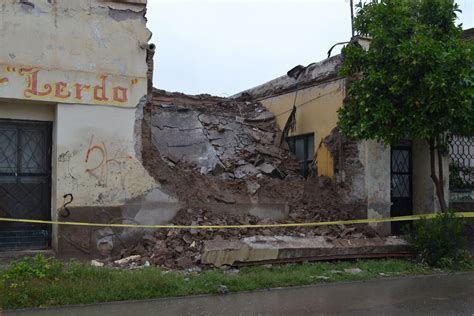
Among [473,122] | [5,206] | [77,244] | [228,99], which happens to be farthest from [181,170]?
[473,122]

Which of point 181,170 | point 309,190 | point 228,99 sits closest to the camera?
point 181,170

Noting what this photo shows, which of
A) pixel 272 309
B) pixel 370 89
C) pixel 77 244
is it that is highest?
pixel 370 89

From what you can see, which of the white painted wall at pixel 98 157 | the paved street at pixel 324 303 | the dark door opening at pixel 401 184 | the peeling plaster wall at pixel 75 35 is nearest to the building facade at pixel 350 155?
the dark door opening at pixel 401 184

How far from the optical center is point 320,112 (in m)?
13.0

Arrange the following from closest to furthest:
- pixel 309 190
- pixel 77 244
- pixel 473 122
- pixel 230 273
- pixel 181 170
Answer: pixel 230 273
pixel 77 244
pixel 473 122
pixel 181 170
pixel 309 190

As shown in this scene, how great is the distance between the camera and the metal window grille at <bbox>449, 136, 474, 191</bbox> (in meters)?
13.5

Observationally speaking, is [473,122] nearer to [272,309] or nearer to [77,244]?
[272,309]

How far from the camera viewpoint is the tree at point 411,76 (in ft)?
31.7

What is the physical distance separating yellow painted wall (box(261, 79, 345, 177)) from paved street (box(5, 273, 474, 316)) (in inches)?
170

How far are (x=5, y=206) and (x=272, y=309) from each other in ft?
17.1

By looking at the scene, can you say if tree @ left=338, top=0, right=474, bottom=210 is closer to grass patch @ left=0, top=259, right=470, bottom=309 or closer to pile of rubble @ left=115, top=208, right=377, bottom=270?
pile of rubble @ left=115, top=208, right=377, bottom=270

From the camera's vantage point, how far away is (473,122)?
10.2 m

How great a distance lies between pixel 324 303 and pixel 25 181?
567 cm

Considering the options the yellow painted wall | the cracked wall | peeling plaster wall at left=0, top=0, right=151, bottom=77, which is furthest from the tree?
peeling plaster wall at left=0, top=0, right=151, bottom=77
